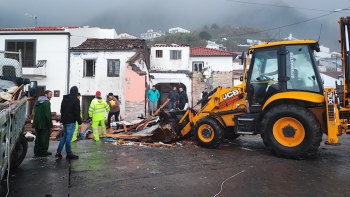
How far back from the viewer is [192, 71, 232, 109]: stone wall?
981 inches

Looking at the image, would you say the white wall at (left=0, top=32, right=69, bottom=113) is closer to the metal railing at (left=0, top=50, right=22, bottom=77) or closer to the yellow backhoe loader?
the metal railing at (left=0, top=50, right=22, bottom=77)

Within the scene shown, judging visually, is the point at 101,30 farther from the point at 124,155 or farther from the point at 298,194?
the point at 298,194

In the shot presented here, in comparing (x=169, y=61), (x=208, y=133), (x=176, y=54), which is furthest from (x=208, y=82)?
(x=208, y=133)

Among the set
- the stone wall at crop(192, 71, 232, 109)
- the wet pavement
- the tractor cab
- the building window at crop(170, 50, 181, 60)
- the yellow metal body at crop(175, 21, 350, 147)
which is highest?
the building window at crop(170, 50, 181, 60)

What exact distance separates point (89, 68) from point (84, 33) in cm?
485

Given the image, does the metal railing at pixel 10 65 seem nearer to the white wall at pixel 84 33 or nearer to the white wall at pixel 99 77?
the white wall at pixel 99 77

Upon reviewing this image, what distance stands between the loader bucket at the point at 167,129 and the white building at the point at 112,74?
10.6m

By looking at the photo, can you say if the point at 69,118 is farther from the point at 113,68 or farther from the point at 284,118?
the point at 113,68

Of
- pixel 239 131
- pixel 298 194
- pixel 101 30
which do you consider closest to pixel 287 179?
pixel 298 194

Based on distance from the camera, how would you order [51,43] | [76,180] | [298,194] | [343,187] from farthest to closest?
[51,43] < [76,180] < [343,187] < [298,194]

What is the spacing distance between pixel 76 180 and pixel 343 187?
14.8 ft

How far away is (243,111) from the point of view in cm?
737

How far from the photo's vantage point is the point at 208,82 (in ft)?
86.8

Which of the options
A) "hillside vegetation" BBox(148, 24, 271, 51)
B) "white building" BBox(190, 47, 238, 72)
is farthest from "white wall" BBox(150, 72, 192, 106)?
"hillside vegetation" BBox(148, 24, 271, 51)
